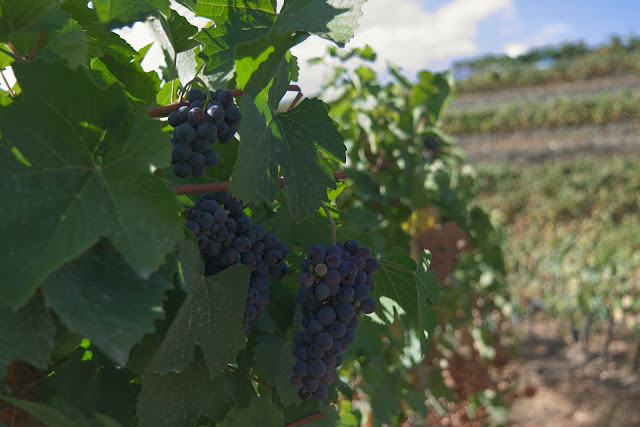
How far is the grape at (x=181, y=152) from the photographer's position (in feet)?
2.00

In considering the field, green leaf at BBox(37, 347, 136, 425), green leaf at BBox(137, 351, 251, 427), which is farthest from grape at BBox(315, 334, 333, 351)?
the field

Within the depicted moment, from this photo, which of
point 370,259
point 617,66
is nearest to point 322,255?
point 370,259

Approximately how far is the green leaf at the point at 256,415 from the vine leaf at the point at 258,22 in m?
0.43

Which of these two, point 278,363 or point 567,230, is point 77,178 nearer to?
point 278,363

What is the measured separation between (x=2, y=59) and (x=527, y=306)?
8848 mm

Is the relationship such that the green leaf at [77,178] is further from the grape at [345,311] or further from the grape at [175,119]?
the grape at [345,311]

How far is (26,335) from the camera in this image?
458 millimetres

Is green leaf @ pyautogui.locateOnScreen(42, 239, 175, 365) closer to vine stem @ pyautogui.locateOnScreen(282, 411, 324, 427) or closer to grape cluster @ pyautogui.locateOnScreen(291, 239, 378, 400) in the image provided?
grape cluster @ pyautogui.locateOnScreen(291, 239, 378, 400)

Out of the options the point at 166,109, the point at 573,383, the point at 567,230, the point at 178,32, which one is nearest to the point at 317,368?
the point at 166,109

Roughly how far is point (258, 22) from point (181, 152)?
24cm

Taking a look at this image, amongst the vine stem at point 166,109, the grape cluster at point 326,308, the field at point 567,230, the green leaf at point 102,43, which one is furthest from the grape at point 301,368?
the field at point 567,230

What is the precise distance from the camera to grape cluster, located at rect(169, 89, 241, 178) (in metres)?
0.61

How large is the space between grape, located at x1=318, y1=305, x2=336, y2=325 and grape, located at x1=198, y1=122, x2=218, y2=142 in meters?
0.26

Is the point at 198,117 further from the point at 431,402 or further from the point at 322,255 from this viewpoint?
the point at 431,402
